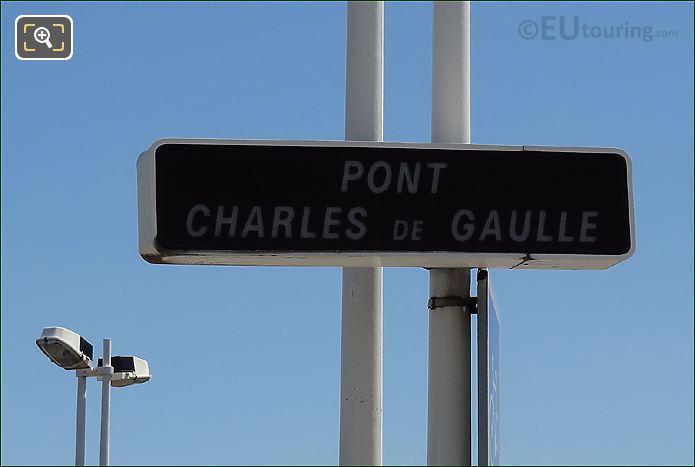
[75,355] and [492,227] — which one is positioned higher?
[492,227]

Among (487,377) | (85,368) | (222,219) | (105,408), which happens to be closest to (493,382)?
(487,377)

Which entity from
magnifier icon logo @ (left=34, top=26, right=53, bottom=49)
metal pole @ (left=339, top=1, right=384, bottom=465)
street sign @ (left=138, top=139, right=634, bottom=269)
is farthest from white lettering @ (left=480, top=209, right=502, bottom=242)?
magnifier icon logo @ (left=34, top=26, right=53, bottom=49)

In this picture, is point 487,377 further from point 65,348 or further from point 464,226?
point 65,348

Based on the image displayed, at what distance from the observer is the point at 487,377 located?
21.2 ft

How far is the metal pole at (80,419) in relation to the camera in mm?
12055

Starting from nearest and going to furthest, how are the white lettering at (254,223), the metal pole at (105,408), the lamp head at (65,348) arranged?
the white lettering at (254,223) < the lamp head at (65,348) < the metal pole at (105,408)

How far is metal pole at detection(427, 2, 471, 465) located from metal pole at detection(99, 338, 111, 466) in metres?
6.69

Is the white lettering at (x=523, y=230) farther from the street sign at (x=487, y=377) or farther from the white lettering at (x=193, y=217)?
the white lettering at (x=193, y=217)

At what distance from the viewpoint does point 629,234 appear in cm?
618

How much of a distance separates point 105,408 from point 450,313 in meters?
7.06

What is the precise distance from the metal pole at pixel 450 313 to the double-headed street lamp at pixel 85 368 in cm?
531

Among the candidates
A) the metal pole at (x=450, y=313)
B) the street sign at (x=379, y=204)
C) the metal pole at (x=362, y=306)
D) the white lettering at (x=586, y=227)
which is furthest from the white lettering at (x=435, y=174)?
the white lettering at (x=586, y=227)

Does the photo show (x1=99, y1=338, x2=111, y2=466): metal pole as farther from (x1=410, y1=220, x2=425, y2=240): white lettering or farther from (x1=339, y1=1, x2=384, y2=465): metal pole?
(x1=410, y1=220, x2=425, y2=240): white lettering

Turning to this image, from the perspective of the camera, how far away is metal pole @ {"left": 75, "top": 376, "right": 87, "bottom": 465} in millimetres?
12055
